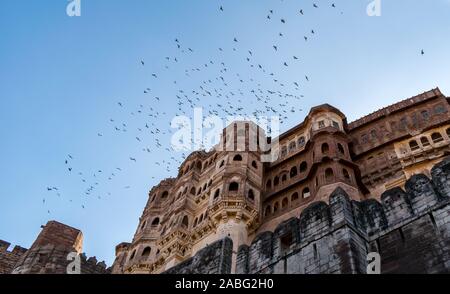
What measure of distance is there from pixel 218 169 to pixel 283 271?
25.6 m

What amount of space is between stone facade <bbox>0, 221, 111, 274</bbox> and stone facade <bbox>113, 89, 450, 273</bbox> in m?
6.80

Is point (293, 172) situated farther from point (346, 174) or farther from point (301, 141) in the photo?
point (346, 174)

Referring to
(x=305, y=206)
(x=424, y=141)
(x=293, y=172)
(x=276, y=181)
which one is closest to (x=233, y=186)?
(x=276, y=181)

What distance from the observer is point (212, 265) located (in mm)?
10734

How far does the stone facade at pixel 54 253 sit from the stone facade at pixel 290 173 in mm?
6804

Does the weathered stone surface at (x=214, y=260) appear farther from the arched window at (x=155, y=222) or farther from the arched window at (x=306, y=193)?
the arched window at (x=155, y=222)

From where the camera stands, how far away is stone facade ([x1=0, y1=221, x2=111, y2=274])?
857 inches

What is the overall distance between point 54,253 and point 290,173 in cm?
1679

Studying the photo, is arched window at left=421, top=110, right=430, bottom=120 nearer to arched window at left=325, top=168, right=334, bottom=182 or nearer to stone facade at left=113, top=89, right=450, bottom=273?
stone facade at left=113, top=89, right=450, bottom=273

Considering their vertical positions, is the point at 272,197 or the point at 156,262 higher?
the point at 272,197

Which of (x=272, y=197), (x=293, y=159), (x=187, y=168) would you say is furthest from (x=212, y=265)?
(x=187, y=168)

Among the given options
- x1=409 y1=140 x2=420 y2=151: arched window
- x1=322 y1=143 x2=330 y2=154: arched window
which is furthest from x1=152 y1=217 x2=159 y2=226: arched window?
x1=409 y1=140 x2=420 y2=151: arched window
